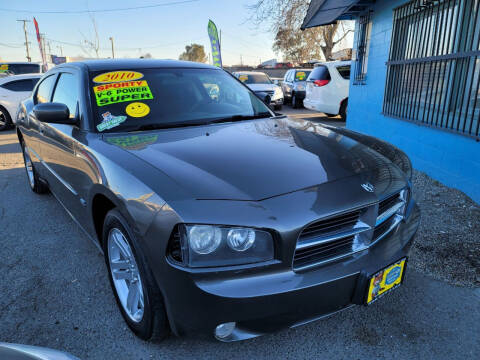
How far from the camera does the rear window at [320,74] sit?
10211 mm

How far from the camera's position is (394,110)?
5.96 metres

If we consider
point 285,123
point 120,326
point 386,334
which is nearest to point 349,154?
point 285,123

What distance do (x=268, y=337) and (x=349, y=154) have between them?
119cm

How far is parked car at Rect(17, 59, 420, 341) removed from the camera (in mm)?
1521

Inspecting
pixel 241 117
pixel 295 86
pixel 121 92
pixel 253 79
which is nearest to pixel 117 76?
pixel 121 92

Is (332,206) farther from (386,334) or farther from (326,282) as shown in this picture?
(386,334)

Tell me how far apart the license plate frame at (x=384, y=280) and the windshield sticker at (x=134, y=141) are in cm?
148

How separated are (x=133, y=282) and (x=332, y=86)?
939 centimetres

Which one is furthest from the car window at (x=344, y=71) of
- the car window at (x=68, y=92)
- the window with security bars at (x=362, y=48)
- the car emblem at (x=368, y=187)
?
the car emblem at (x=368, y=187)

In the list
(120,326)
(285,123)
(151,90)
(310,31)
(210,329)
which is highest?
(310,31)

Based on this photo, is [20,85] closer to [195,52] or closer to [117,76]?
[117,76]

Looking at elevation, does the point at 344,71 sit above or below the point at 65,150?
above

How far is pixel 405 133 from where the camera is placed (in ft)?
18.1

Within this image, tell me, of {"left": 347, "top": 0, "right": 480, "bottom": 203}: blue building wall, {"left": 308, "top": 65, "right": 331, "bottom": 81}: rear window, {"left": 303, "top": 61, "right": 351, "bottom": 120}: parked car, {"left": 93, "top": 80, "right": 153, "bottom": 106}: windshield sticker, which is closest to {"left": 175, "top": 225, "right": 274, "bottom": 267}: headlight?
{"left": 93, "top": 80, "right": 153, "bottom": 106}: windshield sticker
